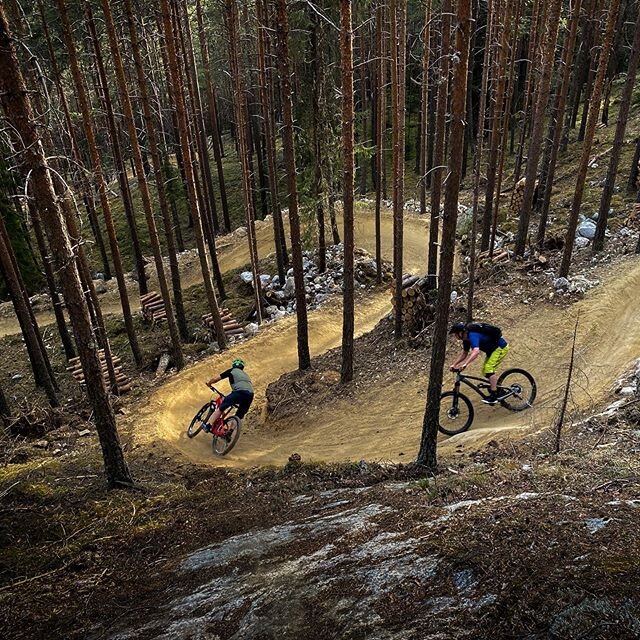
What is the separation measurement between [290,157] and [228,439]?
7.80 m

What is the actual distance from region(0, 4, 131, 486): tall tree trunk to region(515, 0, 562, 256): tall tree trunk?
15.8 meters

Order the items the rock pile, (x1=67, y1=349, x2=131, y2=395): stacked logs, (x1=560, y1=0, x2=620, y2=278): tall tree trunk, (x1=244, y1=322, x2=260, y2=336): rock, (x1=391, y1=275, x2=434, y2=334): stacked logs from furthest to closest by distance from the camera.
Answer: the rock pile < (x1=244, y1=322, x2=260, y2=336): rock < (x1=67, y1=349, x2=131, y2=395): stacked logs < (x1=391, y1=275, x2=434, y2=334): stacked logs < (x1=560, y1=0, x2=620, y2=278): tall tree trunk

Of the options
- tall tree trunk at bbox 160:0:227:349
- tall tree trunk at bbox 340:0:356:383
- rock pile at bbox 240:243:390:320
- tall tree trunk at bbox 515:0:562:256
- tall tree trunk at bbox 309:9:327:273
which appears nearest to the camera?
tall tree trunk at bbox 340:0:356:383

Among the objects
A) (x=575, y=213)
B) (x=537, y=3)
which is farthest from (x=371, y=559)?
(x=537, y=3)

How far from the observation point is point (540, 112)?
16.8m

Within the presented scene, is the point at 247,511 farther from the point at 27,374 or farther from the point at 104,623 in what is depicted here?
the point at 27,374

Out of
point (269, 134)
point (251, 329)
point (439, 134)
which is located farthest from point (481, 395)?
point (269, 134)

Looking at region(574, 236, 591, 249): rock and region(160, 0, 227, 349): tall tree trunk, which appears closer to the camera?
region(160, 0, 227, 349): tall tree trunk

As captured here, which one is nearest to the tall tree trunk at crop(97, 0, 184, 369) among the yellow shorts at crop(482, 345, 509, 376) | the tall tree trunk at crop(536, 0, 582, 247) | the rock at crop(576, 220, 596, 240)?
the yellow shorts at crop(482, 345, 509, 376)

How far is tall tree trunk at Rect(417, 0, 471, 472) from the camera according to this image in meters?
6.57

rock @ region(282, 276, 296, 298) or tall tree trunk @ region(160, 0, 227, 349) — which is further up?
tall tree trunk @ region(160, 0, 227, 349)

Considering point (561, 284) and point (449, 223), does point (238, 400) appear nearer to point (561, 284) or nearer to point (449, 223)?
point (449, 223)

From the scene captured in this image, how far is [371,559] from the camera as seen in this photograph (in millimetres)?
5059

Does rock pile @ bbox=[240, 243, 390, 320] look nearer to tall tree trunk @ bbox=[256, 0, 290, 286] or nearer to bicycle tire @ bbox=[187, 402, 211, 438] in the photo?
tall tree trunk @ bbox=[256, 0, 290, 286]
